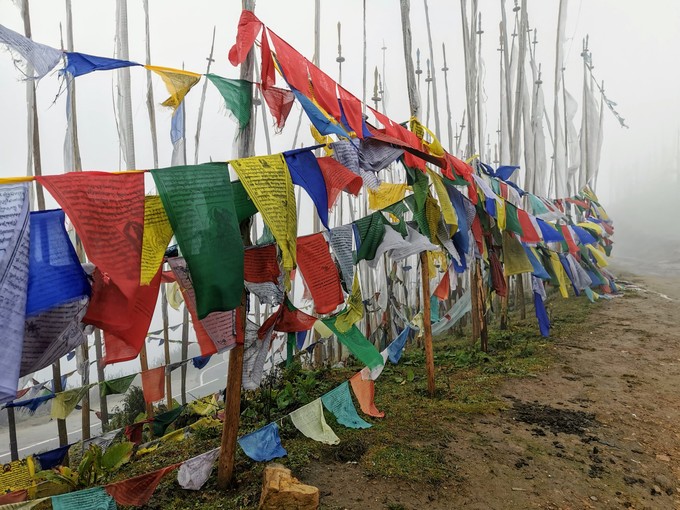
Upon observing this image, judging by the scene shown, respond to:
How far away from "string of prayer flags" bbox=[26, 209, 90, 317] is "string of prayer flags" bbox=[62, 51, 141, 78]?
828 mm

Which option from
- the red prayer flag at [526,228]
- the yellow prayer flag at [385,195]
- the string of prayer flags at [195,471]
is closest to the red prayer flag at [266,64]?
the yellow prayer flag at [385,195]

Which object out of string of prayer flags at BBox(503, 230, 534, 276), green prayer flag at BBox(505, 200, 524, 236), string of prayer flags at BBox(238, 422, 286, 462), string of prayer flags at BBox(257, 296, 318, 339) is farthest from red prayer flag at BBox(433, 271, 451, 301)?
string of prayer flags at BBox(238, 422, 286, 462)

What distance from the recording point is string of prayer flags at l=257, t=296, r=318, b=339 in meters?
2.85

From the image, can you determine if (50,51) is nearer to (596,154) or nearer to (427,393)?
(427,393)

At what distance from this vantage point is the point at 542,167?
10.8 meters

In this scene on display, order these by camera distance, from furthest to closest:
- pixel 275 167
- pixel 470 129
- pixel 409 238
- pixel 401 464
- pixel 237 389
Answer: pixel 470 129 → pixel 409 238 → pixel 401 464 → pixel 237 389 → pixel 275 167

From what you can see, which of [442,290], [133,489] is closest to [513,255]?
[442,290]

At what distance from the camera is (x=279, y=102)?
2.83m

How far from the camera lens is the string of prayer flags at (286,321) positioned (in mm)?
2846

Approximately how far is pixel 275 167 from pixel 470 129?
6481 mm

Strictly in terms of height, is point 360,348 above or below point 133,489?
above

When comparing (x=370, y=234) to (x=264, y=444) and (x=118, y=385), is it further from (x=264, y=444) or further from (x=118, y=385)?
(x=118, y=385)

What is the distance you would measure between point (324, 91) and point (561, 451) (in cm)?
353

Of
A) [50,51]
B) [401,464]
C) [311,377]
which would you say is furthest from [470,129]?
[50,51]
